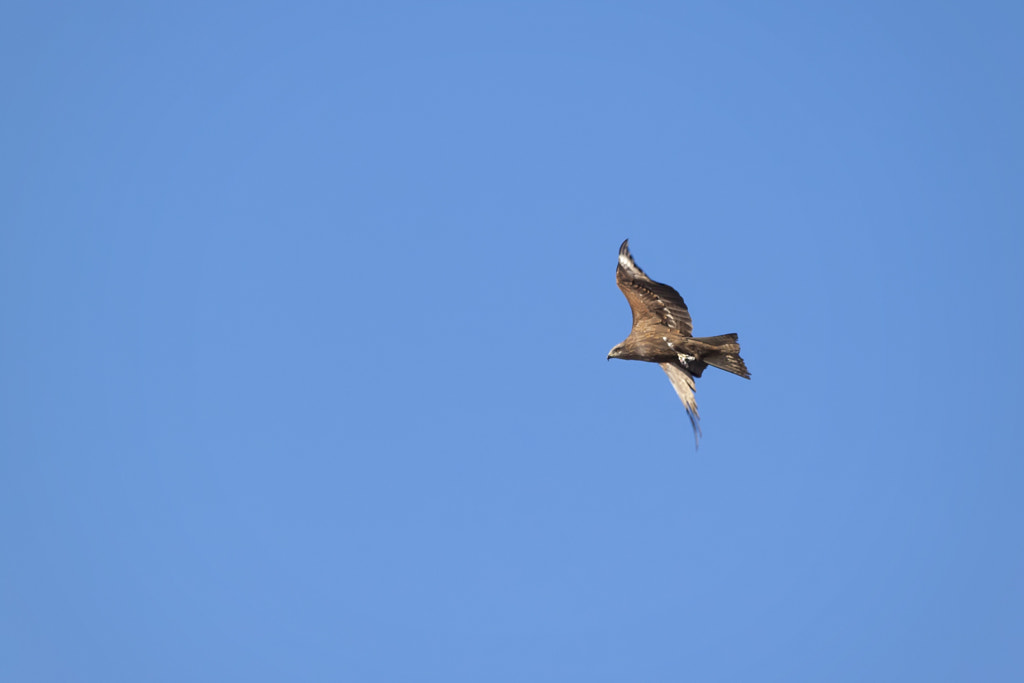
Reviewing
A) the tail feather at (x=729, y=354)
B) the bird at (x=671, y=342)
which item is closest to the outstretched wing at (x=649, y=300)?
the bird at (x=671, y=342)

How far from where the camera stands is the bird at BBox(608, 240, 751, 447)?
1108 inches

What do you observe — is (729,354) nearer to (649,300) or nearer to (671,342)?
(671,342)

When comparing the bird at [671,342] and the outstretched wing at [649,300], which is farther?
the outstretched wing at [649,300]

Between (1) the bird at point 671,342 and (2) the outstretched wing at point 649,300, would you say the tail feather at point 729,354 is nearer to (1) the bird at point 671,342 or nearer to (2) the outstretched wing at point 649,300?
(1) the bird at point 671,342

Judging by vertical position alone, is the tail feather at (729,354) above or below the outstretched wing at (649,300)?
below

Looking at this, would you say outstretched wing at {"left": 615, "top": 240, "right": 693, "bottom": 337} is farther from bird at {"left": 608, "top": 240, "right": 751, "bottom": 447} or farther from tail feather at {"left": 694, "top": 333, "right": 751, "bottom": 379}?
tail feather at {"left": 694, "top": 333, "right": 751, "bottom": 379}

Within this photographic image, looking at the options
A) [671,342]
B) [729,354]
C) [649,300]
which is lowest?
[729,354]

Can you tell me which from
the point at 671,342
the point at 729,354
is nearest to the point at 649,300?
the point at 671,342

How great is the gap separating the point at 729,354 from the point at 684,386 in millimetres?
2004

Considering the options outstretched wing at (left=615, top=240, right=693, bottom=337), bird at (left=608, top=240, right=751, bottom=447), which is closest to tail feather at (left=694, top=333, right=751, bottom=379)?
bird at (left=608, top=240, right=751, bottom=447)

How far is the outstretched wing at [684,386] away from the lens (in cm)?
2920

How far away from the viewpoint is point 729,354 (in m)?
28.0

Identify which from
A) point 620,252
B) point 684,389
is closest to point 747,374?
point 684,389

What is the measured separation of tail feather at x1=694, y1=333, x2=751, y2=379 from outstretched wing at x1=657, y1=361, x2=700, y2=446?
4.85 feet
